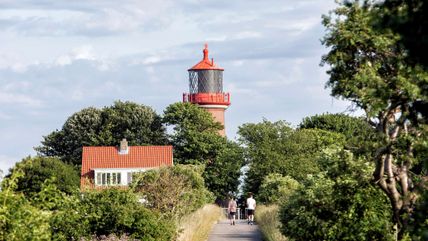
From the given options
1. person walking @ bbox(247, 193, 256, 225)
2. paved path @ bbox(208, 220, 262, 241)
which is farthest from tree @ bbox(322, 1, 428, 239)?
person walking @ bbox(247, 193, 256, 225)

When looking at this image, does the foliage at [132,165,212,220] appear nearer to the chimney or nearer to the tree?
the tree

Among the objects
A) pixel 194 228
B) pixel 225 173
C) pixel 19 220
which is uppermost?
pixel 225 173

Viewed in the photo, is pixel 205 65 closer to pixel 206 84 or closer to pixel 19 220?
pixel 206 84

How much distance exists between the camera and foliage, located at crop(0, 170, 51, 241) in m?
18.8

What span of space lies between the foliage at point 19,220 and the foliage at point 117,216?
10089 millimetres

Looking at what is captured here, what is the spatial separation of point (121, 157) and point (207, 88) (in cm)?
1045

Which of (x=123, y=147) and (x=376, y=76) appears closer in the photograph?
(x=376, y=76)

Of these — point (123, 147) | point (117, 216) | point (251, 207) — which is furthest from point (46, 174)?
point (117, 216)

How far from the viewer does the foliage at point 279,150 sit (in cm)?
7706

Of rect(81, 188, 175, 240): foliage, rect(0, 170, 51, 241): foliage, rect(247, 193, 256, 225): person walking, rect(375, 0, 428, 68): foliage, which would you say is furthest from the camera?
rect(247, 193, 256, 225): person walking

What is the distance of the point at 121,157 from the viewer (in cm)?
9788

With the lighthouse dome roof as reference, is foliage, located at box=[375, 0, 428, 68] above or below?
below

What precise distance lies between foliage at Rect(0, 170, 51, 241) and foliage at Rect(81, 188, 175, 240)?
33.1 ft

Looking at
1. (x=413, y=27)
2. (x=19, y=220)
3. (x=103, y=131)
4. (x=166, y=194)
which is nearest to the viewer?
(x=413, y=27)
